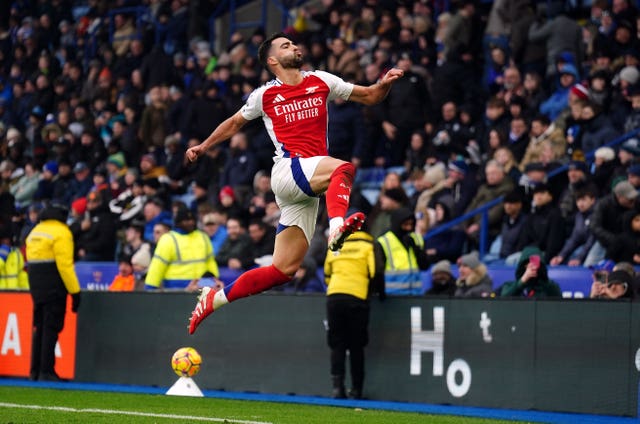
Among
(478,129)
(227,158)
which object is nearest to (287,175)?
(478,129)

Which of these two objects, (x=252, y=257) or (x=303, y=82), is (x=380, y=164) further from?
(x=303, y=82)

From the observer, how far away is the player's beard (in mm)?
9594

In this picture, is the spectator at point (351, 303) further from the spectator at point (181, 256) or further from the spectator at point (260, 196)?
the spectator at point (260, 196)

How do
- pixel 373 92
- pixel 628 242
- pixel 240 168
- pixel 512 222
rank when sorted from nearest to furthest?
1. pixel 373 92
2. pixel 628 242
3. pixel 512 222
4. pixel 240 168

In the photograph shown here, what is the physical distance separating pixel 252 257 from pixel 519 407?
17.9 feet

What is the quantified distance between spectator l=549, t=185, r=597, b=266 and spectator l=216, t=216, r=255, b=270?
4.24 meters

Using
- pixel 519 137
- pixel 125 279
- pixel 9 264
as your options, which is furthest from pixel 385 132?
pixel 9 264

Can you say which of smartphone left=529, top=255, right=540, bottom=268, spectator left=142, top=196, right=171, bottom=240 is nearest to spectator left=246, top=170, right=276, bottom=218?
spectator left=142, top=196, right=171, bottom=240

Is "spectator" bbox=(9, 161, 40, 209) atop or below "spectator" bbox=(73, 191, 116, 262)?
atop

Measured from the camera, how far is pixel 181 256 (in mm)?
14930

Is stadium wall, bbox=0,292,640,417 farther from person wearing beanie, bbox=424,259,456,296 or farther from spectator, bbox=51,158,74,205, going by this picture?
spectator, bbox=51,158,74,205

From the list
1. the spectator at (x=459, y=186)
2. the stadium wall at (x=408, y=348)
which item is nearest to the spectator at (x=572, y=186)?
the spectator at (x=459, y=186)

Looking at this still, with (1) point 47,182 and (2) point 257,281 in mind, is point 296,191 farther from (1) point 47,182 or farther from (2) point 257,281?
(1) point 47,182

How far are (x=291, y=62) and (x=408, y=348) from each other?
478 centimetres
